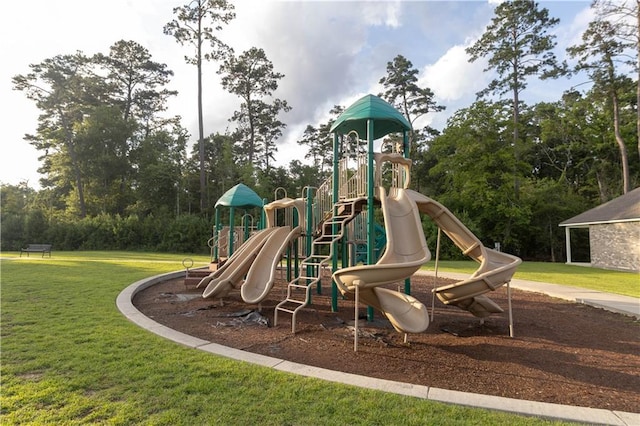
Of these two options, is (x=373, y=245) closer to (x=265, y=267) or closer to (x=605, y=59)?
(x=265, y=267)

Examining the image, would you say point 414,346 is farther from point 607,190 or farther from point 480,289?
point 607,190

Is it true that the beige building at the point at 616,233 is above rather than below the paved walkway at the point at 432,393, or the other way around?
above

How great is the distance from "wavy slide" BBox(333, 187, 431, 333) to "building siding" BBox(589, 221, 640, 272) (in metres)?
18.2

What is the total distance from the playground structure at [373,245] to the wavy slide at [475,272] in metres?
0.02

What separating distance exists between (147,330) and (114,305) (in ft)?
7.48

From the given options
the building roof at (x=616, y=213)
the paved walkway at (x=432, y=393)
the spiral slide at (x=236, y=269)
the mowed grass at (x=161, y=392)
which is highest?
the building roof at (x=616, y=213)

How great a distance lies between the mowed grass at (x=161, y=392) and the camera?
2.79m

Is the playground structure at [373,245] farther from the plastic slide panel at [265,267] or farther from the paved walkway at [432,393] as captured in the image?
the paved walkway at [432,393]

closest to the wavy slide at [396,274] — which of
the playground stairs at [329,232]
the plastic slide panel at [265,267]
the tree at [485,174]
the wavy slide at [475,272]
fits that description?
the wavy slide at [475,272]

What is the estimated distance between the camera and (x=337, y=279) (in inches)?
203

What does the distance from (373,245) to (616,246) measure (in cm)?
1925

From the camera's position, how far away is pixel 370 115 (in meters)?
6.29

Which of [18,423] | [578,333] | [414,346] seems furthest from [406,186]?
[18,423]

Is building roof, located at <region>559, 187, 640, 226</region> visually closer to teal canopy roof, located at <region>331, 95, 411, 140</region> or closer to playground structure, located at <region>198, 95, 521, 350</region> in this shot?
playground structure, located at <region>198, 95, 521, 350</region>
